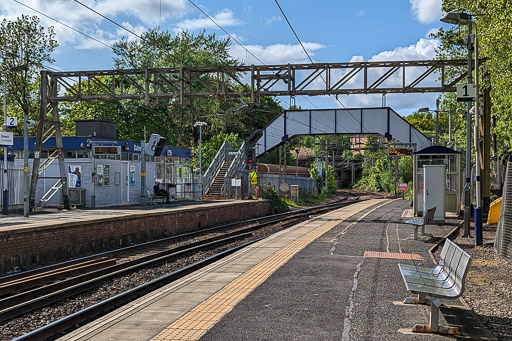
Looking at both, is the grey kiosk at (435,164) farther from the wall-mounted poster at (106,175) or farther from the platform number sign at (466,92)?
the wall-mounted poster at (106,175)

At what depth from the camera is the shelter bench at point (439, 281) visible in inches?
273

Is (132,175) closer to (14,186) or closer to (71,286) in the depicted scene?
(14,186)

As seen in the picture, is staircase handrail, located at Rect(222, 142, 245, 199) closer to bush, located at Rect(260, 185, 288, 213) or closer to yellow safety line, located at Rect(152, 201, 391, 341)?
bush, located at Rect(260, 185, 288, 213)

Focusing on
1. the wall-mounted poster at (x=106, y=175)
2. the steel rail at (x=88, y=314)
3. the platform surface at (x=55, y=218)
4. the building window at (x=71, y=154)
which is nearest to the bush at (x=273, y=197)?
the wall-mounted poster at (x=106, y=175)

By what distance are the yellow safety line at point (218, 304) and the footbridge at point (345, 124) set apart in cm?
3741

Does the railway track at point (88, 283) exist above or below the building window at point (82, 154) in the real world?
below

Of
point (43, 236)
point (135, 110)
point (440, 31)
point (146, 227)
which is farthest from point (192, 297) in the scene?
point (135, 110)

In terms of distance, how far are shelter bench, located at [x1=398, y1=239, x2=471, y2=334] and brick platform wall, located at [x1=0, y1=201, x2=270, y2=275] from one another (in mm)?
9088

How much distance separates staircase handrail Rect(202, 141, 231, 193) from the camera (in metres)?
42.4

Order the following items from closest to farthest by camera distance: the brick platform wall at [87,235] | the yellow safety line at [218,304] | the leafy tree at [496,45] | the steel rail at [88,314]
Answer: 1. the yellow safety line at [218,304]
2. the steel rail at [88,314]
3. the brick platform wall at [87,235]
4. the leafy tree at [496,45]

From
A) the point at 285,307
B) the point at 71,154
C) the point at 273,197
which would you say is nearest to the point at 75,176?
the point at 71,154

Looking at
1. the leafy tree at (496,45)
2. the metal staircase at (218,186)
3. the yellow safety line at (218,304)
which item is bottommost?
the yellow safety line at (218,304)

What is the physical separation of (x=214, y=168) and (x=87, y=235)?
26274mm

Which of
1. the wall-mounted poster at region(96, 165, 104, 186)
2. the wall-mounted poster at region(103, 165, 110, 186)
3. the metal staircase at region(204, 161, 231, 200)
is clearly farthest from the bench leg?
the metal staircase at region(204, 161, 231, 200)
